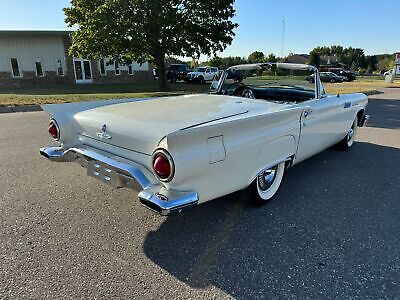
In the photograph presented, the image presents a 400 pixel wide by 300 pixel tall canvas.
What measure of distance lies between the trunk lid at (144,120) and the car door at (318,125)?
0.80m

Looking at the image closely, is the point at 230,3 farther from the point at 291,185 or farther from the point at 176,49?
the point at 291,185

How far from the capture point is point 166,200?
2059mm

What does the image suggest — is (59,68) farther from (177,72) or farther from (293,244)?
(293,244)

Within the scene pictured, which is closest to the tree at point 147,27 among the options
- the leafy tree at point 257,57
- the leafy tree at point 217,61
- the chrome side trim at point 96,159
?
the leafy tree at point 217,61

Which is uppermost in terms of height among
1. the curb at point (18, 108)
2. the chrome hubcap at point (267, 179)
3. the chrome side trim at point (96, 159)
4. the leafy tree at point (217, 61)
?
the leafy tree at point (217, 61)

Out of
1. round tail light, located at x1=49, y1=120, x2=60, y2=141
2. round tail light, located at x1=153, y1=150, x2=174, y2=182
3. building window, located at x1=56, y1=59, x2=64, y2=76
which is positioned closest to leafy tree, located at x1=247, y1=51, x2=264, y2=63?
building window, located at x1=56, y1=59, x2=64, y2=76

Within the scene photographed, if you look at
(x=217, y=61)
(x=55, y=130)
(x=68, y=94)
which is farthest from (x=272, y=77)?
(x=217, y=61)

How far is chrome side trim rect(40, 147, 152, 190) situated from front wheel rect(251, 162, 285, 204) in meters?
1.21

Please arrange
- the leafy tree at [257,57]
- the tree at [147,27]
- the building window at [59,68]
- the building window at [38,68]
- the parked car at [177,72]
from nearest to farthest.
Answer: the tree at [147,27] → the leafy tree at [257,57] → the building window at [38,68] → the building window at [59,68] → the parked car at [177,72]

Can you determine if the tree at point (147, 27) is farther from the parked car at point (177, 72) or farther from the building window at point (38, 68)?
the parked car at point (177, 72)

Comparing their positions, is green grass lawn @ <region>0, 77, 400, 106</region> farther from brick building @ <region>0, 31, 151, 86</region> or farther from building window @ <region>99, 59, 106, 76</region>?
building window @ <region>99, 59, 106, 76</region>

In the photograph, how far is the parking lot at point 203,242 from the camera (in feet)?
6.64

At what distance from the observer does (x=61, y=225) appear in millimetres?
2746

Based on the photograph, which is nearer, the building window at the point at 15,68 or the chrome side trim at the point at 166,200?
the chrome side trim at the point at 166,200
